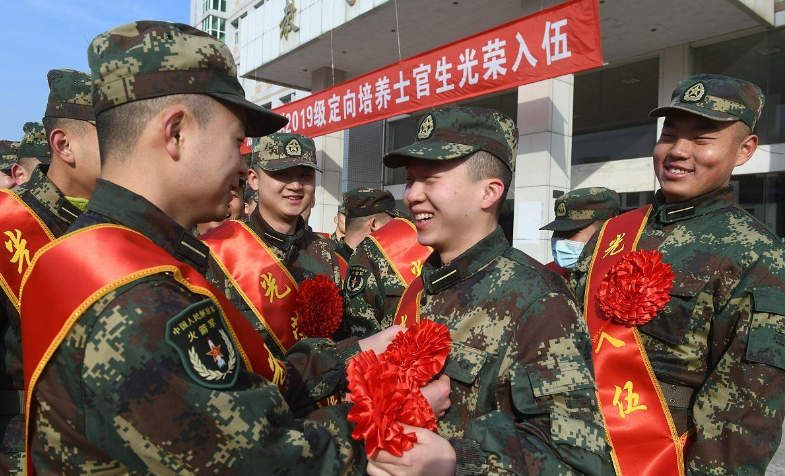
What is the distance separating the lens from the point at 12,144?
688 cm

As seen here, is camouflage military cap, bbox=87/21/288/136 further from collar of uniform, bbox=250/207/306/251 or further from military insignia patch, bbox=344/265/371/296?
military insignia patch, bbox=344/265/371/296

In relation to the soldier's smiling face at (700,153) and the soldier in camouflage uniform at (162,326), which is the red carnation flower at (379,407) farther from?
the soldier's smiling face at (700,153)

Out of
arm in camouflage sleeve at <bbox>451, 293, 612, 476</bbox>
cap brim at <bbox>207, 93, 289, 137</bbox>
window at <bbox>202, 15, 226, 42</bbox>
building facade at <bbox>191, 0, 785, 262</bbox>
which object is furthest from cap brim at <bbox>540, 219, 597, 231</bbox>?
window at <bbox>202, 15, 226, 42</bbox>

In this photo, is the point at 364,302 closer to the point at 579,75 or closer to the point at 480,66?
the point at 480,66

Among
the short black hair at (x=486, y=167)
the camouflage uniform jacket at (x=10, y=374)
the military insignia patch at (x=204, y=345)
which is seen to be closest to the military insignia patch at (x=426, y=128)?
the short black hair at (x=486, y=167)

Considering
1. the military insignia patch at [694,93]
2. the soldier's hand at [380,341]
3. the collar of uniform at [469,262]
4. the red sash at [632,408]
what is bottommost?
the red sash at [632,408]

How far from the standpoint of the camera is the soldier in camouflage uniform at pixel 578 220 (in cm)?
452

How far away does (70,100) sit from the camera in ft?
8.87

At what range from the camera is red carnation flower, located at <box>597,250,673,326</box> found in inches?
92.0

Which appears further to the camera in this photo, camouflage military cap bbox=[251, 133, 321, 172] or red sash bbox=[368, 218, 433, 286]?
red sash bbox=[368, 218, 433, 286]

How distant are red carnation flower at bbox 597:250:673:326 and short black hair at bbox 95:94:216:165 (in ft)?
6.41

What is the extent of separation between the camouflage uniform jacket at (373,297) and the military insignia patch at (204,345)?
2.40 m

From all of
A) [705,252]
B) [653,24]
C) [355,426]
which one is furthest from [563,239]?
[653,24]

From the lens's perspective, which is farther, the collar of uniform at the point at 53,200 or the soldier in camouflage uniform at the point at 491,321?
the collar of uniform at the point at 53,200
